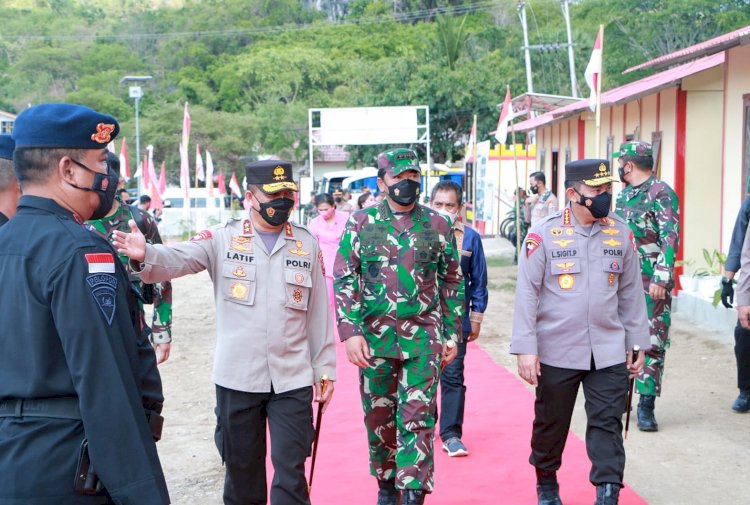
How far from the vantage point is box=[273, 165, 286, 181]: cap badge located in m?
5.02

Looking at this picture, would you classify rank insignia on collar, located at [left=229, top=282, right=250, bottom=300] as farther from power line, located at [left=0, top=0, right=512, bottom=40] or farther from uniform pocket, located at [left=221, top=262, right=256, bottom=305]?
power line, located at [left=0, top=0, right=512, bottom=40]

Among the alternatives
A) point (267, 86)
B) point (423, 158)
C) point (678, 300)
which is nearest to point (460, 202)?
point (678, 300)

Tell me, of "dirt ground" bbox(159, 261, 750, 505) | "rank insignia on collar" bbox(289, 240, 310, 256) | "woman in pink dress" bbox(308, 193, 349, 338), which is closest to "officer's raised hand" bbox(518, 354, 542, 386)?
"dirt ground" bbox(159, 261, 750, 505)

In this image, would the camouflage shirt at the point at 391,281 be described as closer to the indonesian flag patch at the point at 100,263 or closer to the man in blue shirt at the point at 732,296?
the indonesian flag patch at the point at 100,263

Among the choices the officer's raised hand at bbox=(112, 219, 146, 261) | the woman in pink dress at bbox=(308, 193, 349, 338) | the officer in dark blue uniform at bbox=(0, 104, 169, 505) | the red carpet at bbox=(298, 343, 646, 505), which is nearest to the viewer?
the officer in dark blue uniform at bbox=(0, 104, 169, 505)

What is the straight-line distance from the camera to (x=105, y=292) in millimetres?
2820

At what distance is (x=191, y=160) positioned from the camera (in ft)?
195

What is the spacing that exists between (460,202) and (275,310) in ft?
7.71

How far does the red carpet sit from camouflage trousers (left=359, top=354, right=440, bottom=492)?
51cm

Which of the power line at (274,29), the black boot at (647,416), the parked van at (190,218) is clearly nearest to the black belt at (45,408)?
the black boot at (647,416)

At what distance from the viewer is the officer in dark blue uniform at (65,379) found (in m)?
2.74

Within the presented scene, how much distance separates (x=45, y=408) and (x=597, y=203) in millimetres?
3530

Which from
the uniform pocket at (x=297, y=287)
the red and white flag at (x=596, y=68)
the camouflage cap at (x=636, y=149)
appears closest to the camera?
the uniform pocket at (x=297, y=287)

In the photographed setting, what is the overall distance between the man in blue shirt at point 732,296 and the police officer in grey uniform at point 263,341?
4011 millimetres
